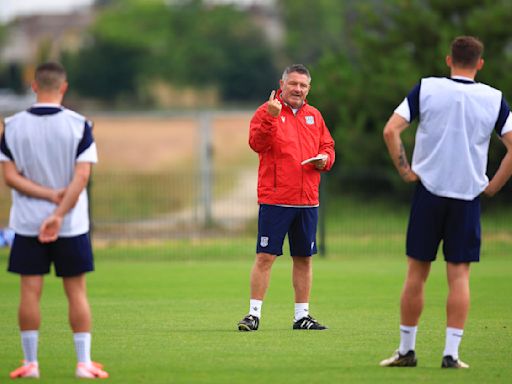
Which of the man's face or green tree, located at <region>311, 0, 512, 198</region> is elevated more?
green tree, located at <region>311, 0, 512, 198</region>

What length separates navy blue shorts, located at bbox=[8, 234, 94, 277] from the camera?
7.55 meters

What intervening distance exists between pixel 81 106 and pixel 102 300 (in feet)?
216

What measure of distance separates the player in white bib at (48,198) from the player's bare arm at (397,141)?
1.86 m

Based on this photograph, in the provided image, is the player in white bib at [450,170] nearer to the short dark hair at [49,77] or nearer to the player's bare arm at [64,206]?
the player's bare arm at [64,206]

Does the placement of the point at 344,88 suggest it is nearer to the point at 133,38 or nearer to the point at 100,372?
the point at 100,372

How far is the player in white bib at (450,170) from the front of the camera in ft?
25.8

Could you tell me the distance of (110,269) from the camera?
738 inches

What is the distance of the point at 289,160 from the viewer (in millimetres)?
10141

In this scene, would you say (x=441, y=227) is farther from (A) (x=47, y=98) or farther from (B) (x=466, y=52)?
(A) (x=47, y=98)

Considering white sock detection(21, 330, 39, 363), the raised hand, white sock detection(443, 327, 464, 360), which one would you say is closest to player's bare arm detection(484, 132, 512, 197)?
white sock detection(443, 327, 464, 360)

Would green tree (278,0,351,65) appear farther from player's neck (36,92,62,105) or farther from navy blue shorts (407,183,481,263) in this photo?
player's neck (36,92,62,105)

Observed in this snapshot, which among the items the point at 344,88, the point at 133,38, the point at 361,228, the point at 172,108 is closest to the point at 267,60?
the point at 172,108

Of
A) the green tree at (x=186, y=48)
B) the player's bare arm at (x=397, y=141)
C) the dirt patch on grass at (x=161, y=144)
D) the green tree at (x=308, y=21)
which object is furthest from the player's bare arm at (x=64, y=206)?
the green tree at (x=308, y=21)

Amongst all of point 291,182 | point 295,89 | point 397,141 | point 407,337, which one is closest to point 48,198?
point 397,141
